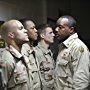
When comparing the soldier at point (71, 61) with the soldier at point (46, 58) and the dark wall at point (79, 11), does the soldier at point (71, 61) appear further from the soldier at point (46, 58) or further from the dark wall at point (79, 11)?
the dark wall at point (79, 11)

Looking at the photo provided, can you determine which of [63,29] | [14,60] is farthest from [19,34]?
[63,29]

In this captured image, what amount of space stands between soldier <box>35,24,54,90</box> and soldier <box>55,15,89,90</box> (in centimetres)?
49

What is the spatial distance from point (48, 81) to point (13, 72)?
1.02 meters

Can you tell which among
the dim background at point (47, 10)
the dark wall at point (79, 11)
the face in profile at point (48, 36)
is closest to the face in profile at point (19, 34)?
the face in profile at point (48, 36)

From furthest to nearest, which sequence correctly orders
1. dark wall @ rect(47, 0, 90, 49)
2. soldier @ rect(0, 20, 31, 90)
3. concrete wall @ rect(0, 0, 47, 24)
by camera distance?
dark wall @ rect(47, 0, 90, 49) → concrete wall @ rect(0, 0, 47, 24) → soldier @ rect(0, 20, 31, 90)

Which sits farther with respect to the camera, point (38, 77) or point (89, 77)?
point (38, 77)

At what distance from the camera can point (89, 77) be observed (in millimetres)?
2777

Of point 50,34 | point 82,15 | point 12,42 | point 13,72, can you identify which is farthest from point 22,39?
point 82,15

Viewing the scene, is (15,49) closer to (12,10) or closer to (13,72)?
(13,72)

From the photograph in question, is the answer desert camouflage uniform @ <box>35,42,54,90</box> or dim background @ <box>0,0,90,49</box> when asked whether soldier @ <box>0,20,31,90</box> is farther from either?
dim background @ <box>0,0,90,49</box>

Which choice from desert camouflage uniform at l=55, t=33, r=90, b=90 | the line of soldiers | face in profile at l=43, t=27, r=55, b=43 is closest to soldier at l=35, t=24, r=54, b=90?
face in profile at l=43, t=27, r=55, b=43

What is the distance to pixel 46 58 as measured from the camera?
3.60 metres

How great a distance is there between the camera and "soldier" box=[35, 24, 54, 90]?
11.4ft

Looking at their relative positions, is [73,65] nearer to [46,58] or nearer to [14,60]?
[14,60]
